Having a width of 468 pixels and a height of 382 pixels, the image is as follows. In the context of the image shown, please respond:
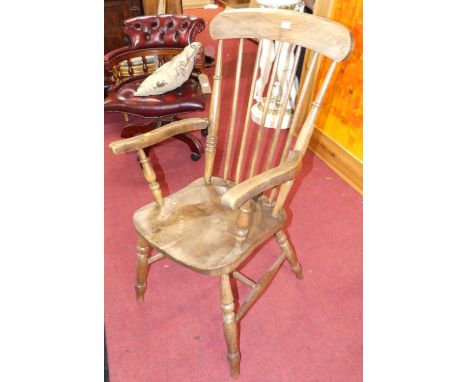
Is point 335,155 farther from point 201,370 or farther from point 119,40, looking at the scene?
point 119,40

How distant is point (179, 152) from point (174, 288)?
4.01ft

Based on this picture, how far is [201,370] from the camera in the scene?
1480 millimetres

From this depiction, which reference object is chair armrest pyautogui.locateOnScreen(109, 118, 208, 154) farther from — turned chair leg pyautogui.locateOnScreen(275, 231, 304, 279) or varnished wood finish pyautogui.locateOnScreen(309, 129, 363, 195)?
varnished wood finish pyautogui.locateOnScreen(309, 129, 363, 195)

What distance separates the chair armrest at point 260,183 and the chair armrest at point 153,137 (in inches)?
16.8

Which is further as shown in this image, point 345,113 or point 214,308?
point 345,113

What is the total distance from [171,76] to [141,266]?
4.09 feet

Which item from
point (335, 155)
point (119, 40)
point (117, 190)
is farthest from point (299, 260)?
point (119, 40)

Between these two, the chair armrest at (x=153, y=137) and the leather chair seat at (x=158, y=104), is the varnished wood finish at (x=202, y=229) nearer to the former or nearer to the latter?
the chair armrest at (x=153, y=137)

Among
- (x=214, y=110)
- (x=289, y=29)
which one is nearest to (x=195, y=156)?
(x=214, y=110)

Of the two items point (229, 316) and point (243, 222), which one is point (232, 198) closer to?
point (243, 222)

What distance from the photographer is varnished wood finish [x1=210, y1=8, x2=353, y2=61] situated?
1.15 meters

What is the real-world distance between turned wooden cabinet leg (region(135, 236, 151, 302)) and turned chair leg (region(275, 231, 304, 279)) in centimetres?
55

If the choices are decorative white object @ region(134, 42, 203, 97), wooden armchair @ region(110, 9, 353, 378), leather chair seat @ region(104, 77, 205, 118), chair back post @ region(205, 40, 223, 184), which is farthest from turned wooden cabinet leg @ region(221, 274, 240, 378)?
decorative white object @ region(134, 42, 203, 97)

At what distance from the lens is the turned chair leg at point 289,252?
1.61 m
